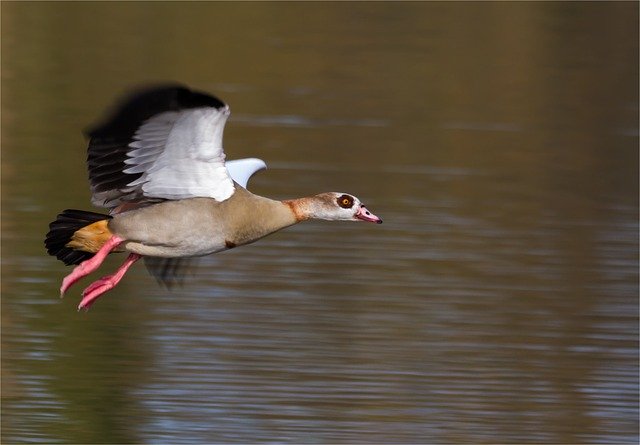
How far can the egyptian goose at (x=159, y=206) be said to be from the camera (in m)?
8.86

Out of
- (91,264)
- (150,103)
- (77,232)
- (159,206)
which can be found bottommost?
(91,264)

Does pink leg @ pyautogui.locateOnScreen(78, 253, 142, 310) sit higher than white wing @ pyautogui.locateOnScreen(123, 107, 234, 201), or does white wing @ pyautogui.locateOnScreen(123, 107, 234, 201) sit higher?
white wing @ pyautogui.locateOnScreen(123, 107, 234, 201)

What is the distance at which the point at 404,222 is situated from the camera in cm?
1432

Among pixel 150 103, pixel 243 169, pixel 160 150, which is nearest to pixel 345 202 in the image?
pixel 243 169

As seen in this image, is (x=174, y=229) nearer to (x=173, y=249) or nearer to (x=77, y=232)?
(x=173, y=249)

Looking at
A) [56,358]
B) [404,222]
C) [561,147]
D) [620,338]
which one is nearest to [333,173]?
[404,222]

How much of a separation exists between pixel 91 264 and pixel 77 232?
273 millimetres

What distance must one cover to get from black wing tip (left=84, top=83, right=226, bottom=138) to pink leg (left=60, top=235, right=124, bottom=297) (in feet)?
2.91

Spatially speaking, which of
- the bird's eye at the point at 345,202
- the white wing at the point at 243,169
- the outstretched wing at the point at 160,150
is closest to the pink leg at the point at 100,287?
the outstretched wing at the point at 160,150

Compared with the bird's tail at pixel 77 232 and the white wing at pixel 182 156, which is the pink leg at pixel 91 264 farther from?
the white wing at pixel 182 156

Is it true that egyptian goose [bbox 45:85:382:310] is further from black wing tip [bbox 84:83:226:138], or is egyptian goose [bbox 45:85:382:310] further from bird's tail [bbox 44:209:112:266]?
black wing tip [bbox 84:83:226:138]

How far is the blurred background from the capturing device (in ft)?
32.6

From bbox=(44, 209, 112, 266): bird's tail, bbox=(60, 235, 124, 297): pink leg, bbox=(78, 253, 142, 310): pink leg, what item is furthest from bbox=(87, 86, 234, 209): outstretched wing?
bbox=(78, 253, 142, 310): pink leg

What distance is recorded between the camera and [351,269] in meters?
12.8
